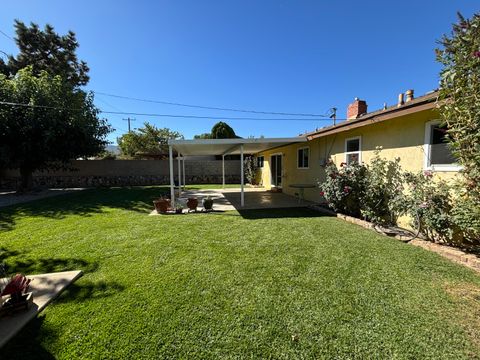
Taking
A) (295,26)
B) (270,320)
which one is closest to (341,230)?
(270,320)

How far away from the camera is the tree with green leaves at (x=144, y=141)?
33.9m

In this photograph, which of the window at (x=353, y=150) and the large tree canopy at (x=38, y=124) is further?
the large tree canopy at (x=38, y=124)

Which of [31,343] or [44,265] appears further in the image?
[44,265]

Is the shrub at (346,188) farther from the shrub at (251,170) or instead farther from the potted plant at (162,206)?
the shrub at (251,170)


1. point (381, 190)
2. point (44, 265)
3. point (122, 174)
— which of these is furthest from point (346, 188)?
point (122, 174)

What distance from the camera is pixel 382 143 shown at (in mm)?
6301

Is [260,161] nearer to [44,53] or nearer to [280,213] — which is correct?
[280,213]

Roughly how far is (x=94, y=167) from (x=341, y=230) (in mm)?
18812

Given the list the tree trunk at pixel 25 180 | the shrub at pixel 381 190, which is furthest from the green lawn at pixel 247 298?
the tree trunk at pixel 25 180

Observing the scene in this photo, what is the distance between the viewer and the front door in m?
13.9

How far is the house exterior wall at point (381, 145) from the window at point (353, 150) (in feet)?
0.45

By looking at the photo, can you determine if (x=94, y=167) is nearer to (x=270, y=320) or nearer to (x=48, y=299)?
(x=48, y=299)

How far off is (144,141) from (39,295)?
34.9 m

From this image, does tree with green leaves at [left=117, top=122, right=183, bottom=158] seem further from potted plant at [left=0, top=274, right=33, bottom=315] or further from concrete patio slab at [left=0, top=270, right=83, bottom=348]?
potted plant at [left=0, top=274, right=33, bottom=315]
